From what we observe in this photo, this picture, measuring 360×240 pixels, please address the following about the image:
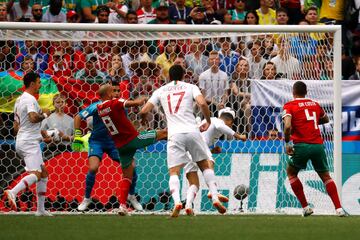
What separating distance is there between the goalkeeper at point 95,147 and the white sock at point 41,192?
0.75 meters

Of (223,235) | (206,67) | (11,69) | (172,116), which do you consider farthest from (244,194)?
(223,235)

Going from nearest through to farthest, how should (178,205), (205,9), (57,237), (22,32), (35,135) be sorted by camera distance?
1. (57,237)
2. (178,205)
3. (35,135)
4. (22,32)
5. (205,9)

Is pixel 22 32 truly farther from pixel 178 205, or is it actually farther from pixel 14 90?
pixel 178 205

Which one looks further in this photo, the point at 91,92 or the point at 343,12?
the point at 343,12

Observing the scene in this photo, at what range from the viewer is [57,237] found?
35.9ft

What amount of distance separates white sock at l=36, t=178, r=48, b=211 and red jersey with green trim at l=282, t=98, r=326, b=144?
3.76m

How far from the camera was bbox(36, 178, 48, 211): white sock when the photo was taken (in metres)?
15.5

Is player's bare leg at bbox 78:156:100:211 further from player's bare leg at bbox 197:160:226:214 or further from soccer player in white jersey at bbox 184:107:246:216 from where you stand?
player's bare leg at bbox 197:160:226:214

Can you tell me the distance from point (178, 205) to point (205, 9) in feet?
26.8

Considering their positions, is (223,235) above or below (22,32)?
below

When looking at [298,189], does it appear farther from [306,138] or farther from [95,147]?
[95,147]

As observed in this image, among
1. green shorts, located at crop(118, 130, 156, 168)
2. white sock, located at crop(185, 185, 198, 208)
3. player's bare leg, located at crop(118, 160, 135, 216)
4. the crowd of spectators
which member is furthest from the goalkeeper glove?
white sock, located at crop(185, 185, 198, 208)

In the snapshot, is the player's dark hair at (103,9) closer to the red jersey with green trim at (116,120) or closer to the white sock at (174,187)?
the red jersey with green trim at (116,120)

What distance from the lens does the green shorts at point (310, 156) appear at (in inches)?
599
